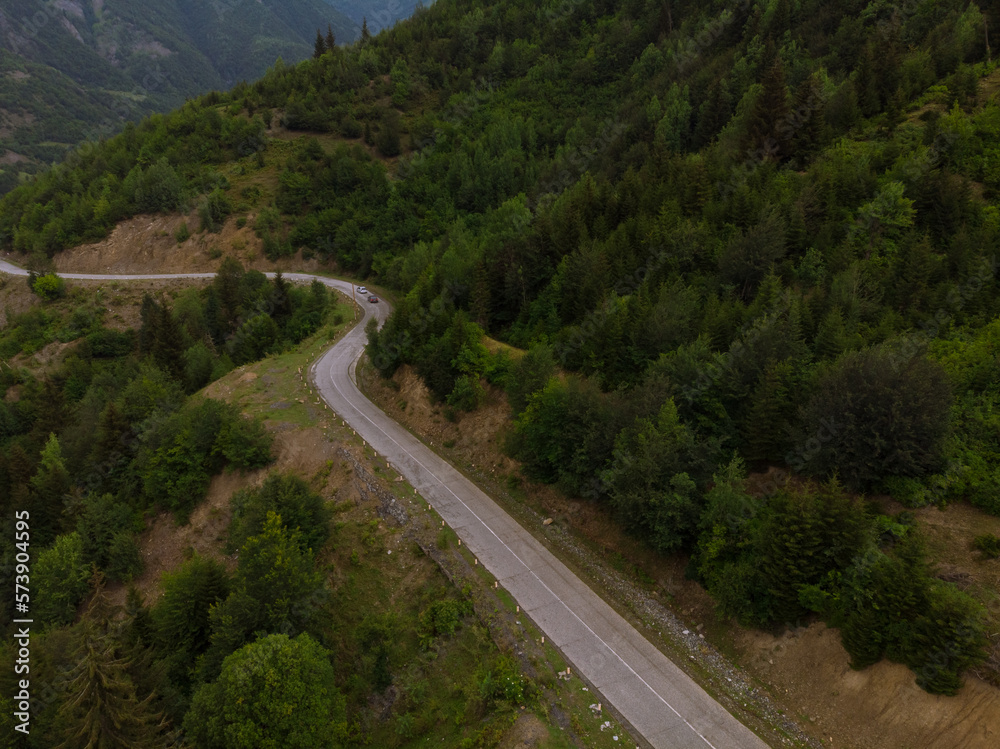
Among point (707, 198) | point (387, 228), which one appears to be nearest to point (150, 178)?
point (387, 228)

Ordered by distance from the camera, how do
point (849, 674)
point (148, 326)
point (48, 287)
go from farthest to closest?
point (48, 287), point (148, 326), point (849, 674)

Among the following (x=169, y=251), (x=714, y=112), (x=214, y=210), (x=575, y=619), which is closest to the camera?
(x=575, y=619)

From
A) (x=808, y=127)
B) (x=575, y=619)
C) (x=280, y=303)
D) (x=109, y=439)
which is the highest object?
(x=808, y=127)

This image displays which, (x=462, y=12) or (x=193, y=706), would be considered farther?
(x=462, y=12)

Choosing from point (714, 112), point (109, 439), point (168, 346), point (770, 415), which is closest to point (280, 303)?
point (168, 346)

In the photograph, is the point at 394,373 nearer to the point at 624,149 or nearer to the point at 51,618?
the point at 51,618

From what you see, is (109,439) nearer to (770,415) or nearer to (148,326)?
(148,326)
